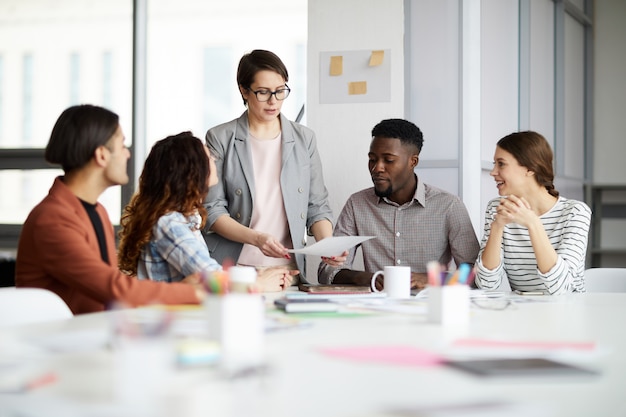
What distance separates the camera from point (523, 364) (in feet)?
3.66

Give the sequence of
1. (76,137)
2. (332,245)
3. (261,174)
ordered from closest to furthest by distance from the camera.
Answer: (76,137) < (332,245) < (261,174)

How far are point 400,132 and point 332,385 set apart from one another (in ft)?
7.41

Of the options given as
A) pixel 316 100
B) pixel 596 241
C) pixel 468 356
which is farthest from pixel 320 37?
pixel 596 241

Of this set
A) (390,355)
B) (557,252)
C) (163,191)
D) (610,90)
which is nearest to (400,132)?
(557,252)

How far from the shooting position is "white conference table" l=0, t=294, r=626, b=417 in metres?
0.88

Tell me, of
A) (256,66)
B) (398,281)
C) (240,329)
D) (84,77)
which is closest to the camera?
(240,329)

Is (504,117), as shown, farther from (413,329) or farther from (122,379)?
(122,379)

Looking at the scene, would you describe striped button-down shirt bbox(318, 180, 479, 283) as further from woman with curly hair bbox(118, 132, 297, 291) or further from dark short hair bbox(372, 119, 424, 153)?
woman with curly hair bbox(118, 132, 297, 291)

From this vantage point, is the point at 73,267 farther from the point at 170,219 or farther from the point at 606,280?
the point at 606,280

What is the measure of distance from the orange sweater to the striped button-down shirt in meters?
1.20

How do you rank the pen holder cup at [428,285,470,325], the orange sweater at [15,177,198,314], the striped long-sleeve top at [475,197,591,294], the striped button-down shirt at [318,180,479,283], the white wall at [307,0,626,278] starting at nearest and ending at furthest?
1. the pen holder cup at [428,285,470,325]
2. the orange sweater at [15,177,198,314]
3. the striped long-sleeve top at [475,197,591,294]
4. the striped button-down shirt at [318,180,479,283]
5. the white wall at [307,0,626,278]

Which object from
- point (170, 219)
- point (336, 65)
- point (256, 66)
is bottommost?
point (170, 219)

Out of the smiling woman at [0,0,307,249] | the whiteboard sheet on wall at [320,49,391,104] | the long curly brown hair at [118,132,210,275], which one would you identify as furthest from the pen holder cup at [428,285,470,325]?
the smiling woman at [0,0,307,249]

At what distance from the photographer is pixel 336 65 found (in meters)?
3.66
